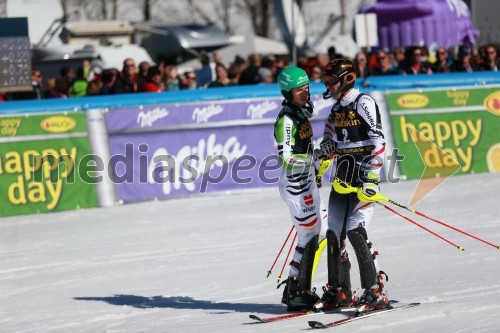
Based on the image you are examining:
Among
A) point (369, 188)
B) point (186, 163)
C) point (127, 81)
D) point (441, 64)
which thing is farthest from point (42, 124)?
point (369, 188)

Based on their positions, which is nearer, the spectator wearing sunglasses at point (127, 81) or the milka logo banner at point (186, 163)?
the milka logo banner at point (186, 163)

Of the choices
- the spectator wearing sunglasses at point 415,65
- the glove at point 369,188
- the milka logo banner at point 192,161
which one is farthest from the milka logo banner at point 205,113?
the glove at point 369,188

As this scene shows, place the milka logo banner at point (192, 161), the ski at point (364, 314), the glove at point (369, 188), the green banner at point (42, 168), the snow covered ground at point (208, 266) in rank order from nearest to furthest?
1. the ski at point (364, 314)
2. the glove at point (369, 188)
3. the snow covered ground at point (208, 266)
4. the green banner at point (42, 168)
5. the milka logo banner at point (192, 161)

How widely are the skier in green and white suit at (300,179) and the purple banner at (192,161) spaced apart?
22.6 feet

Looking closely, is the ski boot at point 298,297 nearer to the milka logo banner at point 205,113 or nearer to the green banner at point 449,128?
Result: the milka logo banner at point 205,113

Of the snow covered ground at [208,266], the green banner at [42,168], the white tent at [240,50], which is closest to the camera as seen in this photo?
the snow covered ground at [208,266]

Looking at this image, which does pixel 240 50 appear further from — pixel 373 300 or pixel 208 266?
pixel 373 300

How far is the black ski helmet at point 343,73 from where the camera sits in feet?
27.7

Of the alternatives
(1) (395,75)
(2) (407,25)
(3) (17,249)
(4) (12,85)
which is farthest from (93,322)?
(2) (407,25)

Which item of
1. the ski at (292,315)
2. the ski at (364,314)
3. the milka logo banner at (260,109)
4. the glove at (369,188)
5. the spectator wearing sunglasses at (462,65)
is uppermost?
the glove at (369,188)

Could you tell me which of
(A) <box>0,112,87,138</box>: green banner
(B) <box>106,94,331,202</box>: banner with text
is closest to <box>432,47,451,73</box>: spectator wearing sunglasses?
(B) <box>106,94,331,202</box>: banner with text

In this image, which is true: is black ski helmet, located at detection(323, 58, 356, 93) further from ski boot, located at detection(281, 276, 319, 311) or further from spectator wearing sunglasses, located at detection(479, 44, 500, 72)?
spectator wearing sunglasses, located at detection(479, 44, 500, 72)

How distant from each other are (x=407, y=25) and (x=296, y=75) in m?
19.9

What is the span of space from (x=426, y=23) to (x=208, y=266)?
18065 mm
